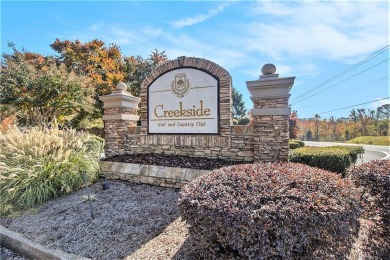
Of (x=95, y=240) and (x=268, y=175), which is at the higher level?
(x=268, y=175)

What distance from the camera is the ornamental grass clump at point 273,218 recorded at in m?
1.80

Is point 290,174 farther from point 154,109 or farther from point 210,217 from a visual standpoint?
point 154,109

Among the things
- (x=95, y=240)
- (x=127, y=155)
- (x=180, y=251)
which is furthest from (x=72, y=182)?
(x=180, y=251)

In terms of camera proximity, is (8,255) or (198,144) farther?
(198,144)

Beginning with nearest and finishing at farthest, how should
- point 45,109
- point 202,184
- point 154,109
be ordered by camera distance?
point 202,184
point 154,109
point 45,109

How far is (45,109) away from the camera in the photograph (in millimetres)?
11141

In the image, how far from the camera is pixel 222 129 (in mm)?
4926

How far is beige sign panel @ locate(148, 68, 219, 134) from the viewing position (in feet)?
16.5

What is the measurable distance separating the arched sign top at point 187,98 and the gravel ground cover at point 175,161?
0.59 metres

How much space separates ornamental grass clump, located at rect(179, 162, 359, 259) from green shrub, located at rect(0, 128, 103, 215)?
3.29 m

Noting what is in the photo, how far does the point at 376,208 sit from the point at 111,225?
3.25 m

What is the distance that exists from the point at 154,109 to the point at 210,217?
415cm

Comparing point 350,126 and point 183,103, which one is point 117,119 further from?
point 350,126

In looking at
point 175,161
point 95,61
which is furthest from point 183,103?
point 95,61
